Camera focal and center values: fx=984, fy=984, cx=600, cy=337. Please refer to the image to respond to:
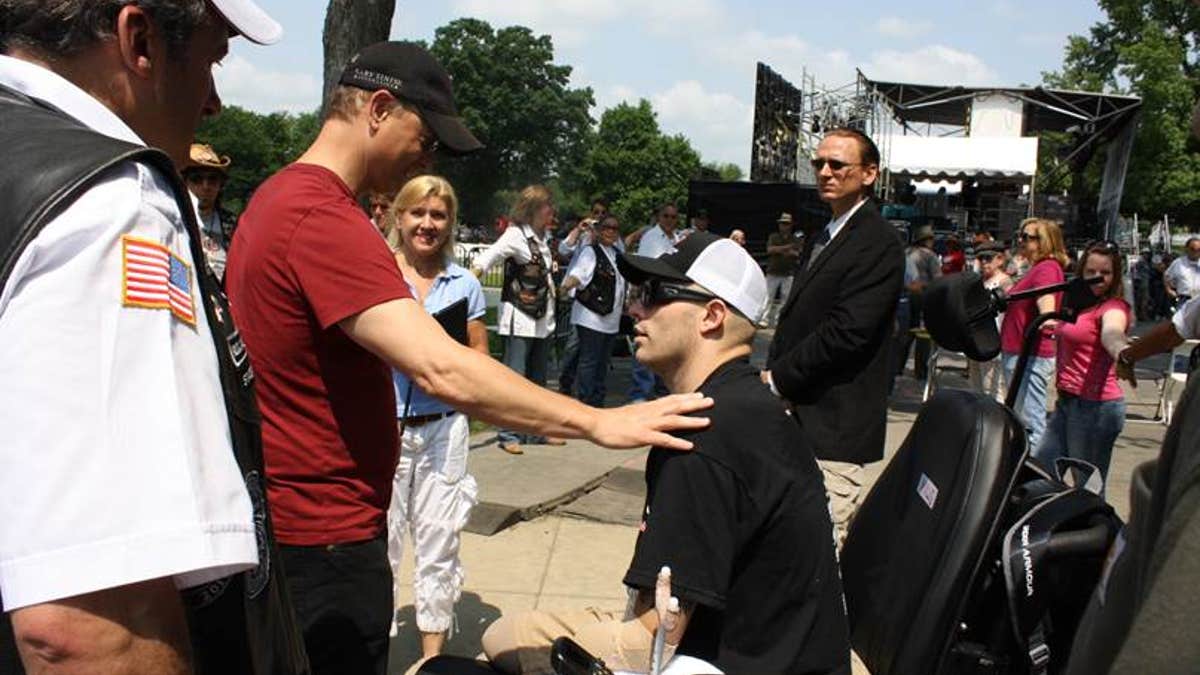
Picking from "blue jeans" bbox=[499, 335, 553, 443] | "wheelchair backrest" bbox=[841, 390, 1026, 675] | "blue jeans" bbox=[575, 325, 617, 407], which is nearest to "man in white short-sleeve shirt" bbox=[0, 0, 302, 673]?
"wheelchair backrest" bbox=[841, 390, 1026, 675]

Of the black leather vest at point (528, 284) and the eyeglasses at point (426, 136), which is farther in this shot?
the black leather vest at point (528, 284)

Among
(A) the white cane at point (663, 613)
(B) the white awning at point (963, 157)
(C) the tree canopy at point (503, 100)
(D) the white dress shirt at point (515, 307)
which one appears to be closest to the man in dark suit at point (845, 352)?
(A) the white cane at point (663, 613)

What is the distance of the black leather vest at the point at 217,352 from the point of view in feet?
3.22

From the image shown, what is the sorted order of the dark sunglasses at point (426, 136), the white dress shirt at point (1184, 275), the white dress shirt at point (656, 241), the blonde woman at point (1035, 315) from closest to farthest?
the dark sunglasses at point (426, 136) → the blonde woman at point (1035, 315) → the white dress shirt at point (656, 241) → the white dress shirt at point (1184, 275)

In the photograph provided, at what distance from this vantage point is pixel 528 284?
7613 mm

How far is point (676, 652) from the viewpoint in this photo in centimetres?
214

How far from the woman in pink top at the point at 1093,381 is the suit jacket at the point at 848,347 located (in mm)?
2166

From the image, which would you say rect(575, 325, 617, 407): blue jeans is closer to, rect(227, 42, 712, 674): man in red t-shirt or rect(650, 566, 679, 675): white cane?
rect(227, 42, 712, 674): man in red t-shirt

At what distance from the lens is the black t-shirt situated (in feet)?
6.68

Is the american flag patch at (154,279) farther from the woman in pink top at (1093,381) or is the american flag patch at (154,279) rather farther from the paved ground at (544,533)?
the woman in pink top at (1093,381)

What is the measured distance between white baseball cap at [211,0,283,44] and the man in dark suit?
9.46 ft

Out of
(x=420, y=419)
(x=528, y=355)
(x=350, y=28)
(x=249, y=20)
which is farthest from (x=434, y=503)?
(x=350, y=28)

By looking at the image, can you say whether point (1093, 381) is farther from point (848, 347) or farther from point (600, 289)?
point (600, 289)

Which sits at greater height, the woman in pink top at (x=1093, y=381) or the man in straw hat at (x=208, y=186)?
the man in straw hat at (x=208, y=186)
